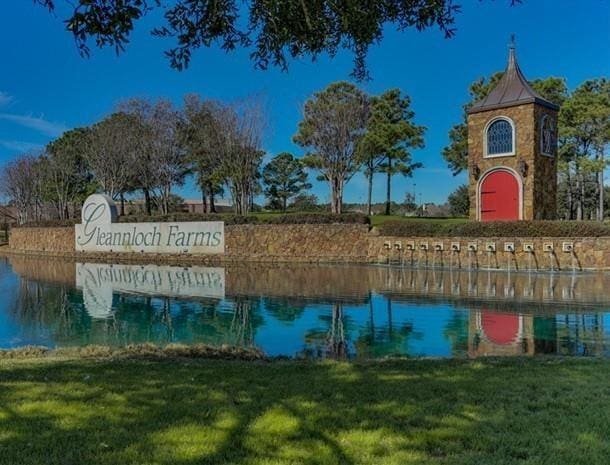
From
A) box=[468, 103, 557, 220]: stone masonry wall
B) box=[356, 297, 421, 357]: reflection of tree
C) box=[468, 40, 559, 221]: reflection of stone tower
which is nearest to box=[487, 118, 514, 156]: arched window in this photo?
box=[468, 40, 559, 221]: reflection of stone tower


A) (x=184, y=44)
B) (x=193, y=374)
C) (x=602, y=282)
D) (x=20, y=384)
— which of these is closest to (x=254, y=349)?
(x=193, y=374)

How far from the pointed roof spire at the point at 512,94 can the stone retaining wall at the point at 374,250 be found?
6168mm

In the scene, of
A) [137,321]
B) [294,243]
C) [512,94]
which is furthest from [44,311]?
[512,94]

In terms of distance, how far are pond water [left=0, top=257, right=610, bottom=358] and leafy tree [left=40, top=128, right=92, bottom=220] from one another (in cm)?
2627

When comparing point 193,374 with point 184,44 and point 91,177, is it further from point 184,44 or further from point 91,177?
point 91,177

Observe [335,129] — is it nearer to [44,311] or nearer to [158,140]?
[158,140]

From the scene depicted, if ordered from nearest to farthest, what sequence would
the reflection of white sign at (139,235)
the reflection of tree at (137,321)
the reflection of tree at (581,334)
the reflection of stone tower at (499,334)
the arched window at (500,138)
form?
the reflection of tree at (581,334) → the reflection of stone tower at (499,334) → the reflection of tree at (137,321) → the arched window at (500,138) → the reflection of white sign at (139,235)

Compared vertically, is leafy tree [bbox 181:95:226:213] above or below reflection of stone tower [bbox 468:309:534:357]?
above

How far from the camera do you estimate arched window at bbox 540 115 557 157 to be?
21344 millimetres

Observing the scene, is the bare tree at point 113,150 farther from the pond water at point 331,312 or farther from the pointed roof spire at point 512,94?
the pointed roof spire at point 512,94

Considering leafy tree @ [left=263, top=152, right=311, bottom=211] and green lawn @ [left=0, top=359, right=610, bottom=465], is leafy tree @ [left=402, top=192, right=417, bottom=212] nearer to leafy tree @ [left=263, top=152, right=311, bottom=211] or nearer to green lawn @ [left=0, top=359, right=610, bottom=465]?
leafy tree @ [left=263, top=152, right=311, bottom=211]

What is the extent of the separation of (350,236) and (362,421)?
19938 mm

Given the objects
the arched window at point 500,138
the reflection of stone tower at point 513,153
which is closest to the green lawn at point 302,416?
the reflection of stone tower at point 513,153

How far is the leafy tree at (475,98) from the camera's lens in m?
29.3
